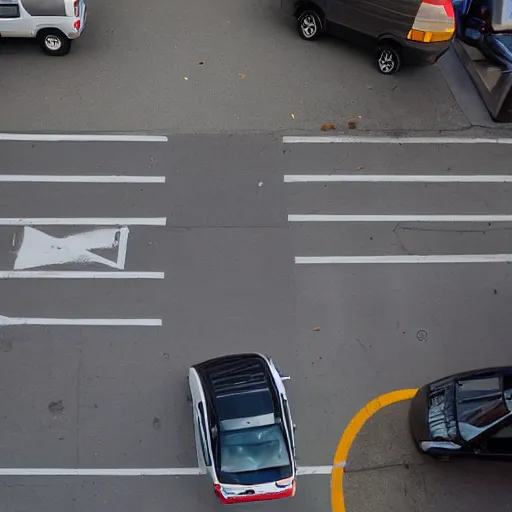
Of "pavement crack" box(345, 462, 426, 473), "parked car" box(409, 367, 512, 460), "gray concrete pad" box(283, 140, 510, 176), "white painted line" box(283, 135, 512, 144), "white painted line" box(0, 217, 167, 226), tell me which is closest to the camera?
"parked car" box(409, 367, 512, 460)

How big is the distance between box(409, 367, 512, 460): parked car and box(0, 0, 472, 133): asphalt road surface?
5.35 metres

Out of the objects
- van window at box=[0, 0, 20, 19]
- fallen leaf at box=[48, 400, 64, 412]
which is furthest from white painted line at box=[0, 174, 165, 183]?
fallen leaf at box=[48, 400, 64, 412]

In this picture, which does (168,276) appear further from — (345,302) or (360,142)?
(360,142)

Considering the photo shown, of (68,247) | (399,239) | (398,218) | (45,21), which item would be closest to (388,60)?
(398,218)

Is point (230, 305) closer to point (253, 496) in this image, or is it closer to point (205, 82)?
point (253, 496)

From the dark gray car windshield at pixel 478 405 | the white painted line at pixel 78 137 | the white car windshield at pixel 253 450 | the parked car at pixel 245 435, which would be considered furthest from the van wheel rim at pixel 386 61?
the white car windshield at pixel 253 450

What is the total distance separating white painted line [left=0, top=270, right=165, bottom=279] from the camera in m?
9.01

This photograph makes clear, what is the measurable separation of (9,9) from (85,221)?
4.78 m

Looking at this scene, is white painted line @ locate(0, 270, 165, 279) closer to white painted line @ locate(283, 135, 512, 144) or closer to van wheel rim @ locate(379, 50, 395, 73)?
white painted line @ locate(283, 135, 512, 144)

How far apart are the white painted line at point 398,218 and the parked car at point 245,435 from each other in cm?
320

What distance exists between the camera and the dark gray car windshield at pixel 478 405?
24.0 ft

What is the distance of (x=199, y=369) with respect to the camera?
7.80m

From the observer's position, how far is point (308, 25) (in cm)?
1230

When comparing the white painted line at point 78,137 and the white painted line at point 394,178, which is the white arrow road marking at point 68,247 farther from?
the white painted line at point 394,178
